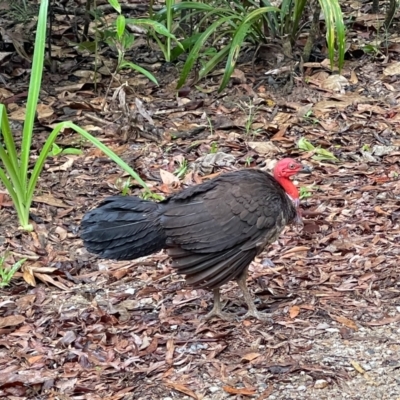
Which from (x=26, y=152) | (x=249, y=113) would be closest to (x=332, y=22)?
(x=249, y=113)

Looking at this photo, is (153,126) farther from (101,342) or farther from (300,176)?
(101,342)

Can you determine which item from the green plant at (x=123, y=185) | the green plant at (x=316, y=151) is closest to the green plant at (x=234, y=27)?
the green plant at (x=316, y=151)

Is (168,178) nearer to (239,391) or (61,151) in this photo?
(61,151)

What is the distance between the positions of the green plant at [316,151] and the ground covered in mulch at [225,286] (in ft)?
0.10

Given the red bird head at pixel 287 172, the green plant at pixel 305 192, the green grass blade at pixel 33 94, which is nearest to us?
the red bird head at pixel 287 172

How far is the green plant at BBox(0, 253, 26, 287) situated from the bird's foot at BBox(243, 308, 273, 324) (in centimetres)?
140

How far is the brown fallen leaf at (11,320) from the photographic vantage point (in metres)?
4.29

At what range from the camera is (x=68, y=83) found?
7.06 meters

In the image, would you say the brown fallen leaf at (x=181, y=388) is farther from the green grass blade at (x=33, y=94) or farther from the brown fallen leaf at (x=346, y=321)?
the green grass blade at (x=33, y=94)

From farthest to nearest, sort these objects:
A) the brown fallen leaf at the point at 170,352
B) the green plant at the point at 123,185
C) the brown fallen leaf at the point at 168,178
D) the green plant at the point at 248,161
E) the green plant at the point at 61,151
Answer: the green plant at the point at 61,151, the green plant at the point at 248,161, the brown fallen leaf at the point at 168,178, the green plant at the point at 123,185, the brown fallen leaf at the point at 170,352

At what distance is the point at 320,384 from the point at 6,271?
2.05m

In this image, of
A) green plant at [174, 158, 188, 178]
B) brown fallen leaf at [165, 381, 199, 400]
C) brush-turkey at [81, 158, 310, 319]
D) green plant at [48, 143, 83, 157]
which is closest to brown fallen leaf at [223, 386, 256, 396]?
brown fallen leaf at [165, 381, 199, 400]

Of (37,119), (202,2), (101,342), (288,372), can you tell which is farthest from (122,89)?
(288,372)

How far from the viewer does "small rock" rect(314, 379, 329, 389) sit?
364 centimetres
